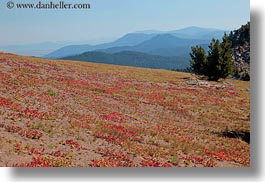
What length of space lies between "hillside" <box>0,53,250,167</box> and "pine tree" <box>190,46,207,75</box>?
19.1m

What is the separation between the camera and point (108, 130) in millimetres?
17703

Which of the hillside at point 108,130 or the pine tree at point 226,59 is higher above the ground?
the pine tree at point 226,59

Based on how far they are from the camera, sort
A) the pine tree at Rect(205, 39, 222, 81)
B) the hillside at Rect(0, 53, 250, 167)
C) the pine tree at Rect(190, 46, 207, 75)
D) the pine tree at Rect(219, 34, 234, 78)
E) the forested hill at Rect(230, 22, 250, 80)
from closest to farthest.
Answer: the hillside at Rect(0, 53, 250, 167), the forested hill at Rect(230, 22, 250, 80), the pine tree at Rect(219, 34, 234, 78), the pine tree at Rect(205, 39, 222, 81), the pine tree at Rect(190, 46, 207, 75)

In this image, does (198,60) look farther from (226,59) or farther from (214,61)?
(226,59)

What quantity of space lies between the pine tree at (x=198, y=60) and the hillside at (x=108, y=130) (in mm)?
19077

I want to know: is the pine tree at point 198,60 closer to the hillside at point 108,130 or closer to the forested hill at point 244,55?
the forested hill at point 244,55

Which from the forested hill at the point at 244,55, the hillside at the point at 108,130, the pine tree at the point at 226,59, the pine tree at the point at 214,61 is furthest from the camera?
the pine tree at the point at 214,61

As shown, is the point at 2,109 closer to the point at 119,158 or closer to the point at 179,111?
the point at 119,158

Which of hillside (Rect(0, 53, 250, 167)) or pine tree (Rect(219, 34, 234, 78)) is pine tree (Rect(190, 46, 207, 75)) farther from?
hillside (Rect(0, 53, 250, 167))

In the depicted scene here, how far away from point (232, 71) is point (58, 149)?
3519 cm

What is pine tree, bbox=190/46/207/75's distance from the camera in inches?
1898

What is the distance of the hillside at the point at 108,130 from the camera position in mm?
14453

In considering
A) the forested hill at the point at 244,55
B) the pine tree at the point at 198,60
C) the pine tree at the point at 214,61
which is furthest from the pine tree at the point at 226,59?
the pine tree at the point at 198,60

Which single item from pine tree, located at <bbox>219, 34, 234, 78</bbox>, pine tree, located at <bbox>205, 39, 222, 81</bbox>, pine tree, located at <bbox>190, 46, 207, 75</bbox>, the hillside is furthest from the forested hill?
pine tree, located at <bbox>190, 46, 207, 75</bbox>
